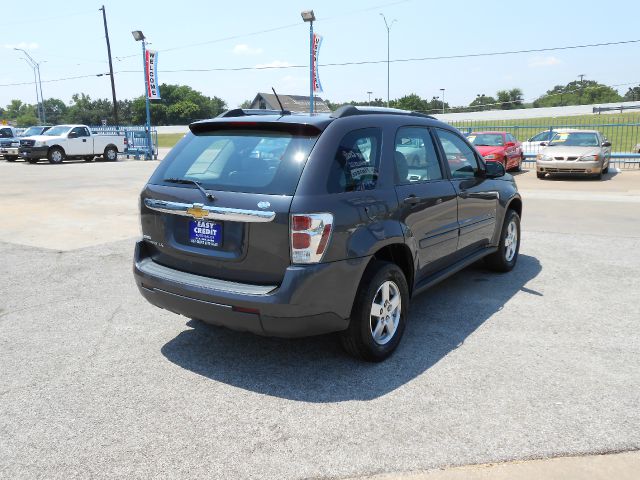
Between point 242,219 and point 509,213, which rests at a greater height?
point 242,219

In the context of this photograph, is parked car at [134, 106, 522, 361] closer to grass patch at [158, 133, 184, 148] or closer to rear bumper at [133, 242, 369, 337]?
rear bumper at [133, 242, 369, 337]

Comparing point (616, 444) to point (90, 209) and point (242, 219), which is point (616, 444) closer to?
point (242, 219)

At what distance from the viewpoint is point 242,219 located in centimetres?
331

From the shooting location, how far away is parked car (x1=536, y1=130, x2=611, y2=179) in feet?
53.1

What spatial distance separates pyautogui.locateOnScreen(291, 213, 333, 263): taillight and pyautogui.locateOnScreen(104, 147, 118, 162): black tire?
26.9 metres

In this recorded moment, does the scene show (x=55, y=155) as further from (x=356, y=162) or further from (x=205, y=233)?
(x=356, y=162)

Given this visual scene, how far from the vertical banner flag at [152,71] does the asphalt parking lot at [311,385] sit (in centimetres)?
2515

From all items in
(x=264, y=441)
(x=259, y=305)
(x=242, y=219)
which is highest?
(x=242, y=219)

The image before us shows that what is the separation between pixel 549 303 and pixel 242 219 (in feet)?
10.7

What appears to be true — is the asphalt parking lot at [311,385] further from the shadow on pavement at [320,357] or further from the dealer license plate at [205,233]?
the dealer license plate at [205,233]

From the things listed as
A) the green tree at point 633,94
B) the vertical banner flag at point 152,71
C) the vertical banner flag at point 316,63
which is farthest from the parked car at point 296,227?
the green tree at point 633,94

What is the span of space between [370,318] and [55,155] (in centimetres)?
2547

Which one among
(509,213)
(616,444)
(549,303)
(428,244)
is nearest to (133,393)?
(428,244)

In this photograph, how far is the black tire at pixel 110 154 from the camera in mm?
27516
